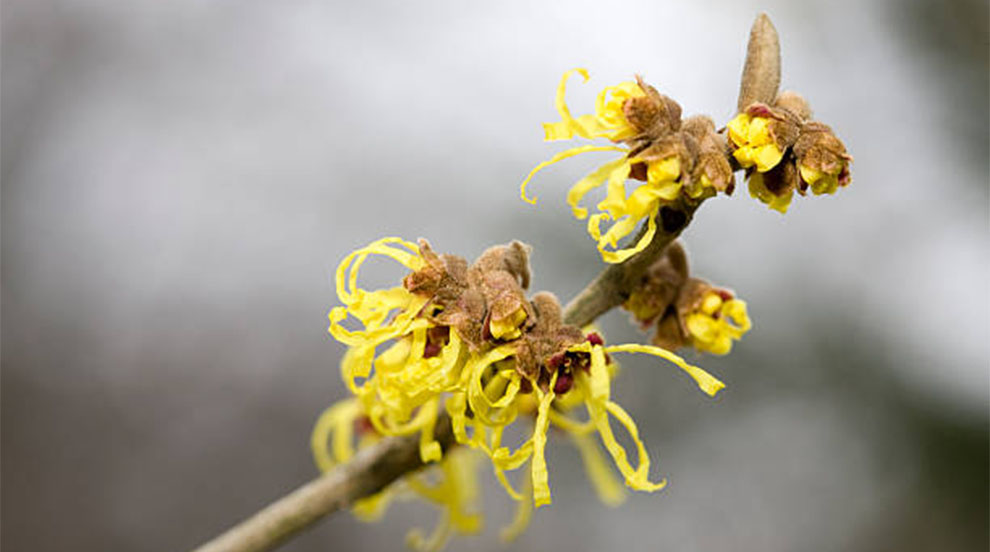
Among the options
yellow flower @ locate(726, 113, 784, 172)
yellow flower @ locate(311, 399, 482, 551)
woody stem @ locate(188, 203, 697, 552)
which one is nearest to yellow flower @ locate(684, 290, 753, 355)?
yellow flower @ locate(726, 113, 784, 172)

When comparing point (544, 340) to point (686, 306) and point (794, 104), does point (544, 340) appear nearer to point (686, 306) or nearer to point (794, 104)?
point (686, 306)

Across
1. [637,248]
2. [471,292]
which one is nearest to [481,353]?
[471,292]

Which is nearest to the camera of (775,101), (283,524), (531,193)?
(775,101)

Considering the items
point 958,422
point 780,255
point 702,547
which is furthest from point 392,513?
point 958,422

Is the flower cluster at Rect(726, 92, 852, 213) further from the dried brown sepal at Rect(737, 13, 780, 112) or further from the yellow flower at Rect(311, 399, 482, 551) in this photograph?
the yellow flower at Rect(311, 399, 482, 551)

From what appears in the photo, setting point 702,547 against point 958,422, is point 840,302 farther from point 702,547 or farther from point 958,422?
point 702,547
